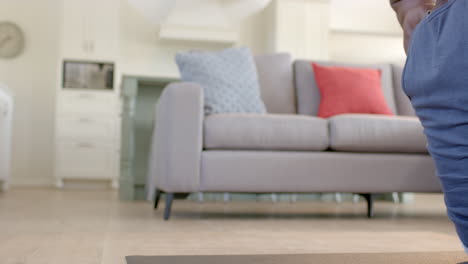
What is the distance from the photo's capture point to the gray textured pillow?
2668 mm

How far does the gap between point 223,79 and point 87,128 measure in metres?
3.16

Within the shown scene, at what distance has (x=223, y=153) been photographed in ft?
7.84

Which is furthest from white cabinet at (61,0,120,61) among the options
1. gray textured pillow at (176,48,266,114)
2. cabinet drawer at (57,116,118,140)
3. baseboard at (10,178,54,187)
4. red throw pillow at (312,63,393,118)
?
red throw pillow at (312,63,393,118)

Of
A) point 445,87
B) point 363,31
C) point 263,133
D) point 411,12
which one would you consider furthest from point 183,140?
point 363,31

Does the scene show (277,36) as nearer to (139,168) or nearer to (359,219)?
(139,168)

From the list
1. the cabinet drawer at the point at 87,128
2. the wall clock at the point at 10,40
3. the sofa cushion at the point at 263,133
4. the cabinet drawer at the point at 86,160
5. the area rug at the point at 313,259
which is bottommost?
the cabinet drawer at the point at 86,160

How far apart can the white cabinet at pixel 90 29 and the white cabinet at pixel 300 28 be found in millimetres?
1834

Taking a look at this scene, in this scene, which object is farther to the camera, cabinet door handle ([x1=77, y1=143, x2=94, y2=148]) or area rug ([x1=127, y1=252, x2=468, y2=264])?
cabinet door handle ([x1=77, y1=143, x2=94, y2=148])

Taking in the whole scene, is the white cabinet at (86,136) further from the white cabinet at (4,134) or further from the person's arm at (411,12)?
the person's arm at (411,12)

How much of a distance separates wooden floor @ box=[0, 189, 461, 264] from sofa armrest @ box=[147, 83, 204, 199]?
177mm

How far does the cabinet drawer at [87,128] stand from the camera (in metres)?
5.48

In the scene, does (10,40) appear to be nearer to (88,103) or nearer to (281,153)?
(88,103)

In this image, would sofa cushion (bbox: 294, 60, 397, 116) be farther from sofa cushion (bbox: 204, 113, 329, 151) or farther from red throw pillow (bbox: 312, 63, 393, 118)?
sofa cushion (bbox: 204, 113, 329, 151)

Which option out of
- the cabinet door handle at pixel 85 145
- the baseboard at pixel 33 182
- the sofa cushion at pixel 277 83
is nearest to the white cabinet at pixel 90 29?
the cabinet door handle at pixel 85 145
